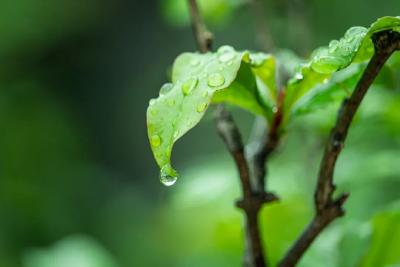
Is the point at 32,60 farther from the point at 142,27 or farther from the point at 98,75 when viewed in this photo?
the point at 142,27

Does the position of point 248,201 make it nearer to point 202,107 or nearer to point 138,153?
point 202,107

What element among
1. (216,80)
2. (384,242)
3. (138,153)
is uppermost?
(138,153)

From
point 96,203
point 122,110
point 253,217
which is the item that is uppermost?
point 122,110

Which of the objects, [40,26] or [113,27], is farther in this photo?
[113,27]

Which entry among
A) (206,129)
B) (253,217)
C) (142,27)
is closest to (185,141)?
(206,129)

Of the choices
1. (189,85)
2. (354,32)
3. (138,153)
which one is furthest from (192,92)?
(138,153)

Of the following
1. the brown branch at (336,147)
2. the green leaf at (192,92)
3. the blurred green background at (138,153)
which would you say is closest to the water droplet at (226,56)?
the green leaf at (192,92)
